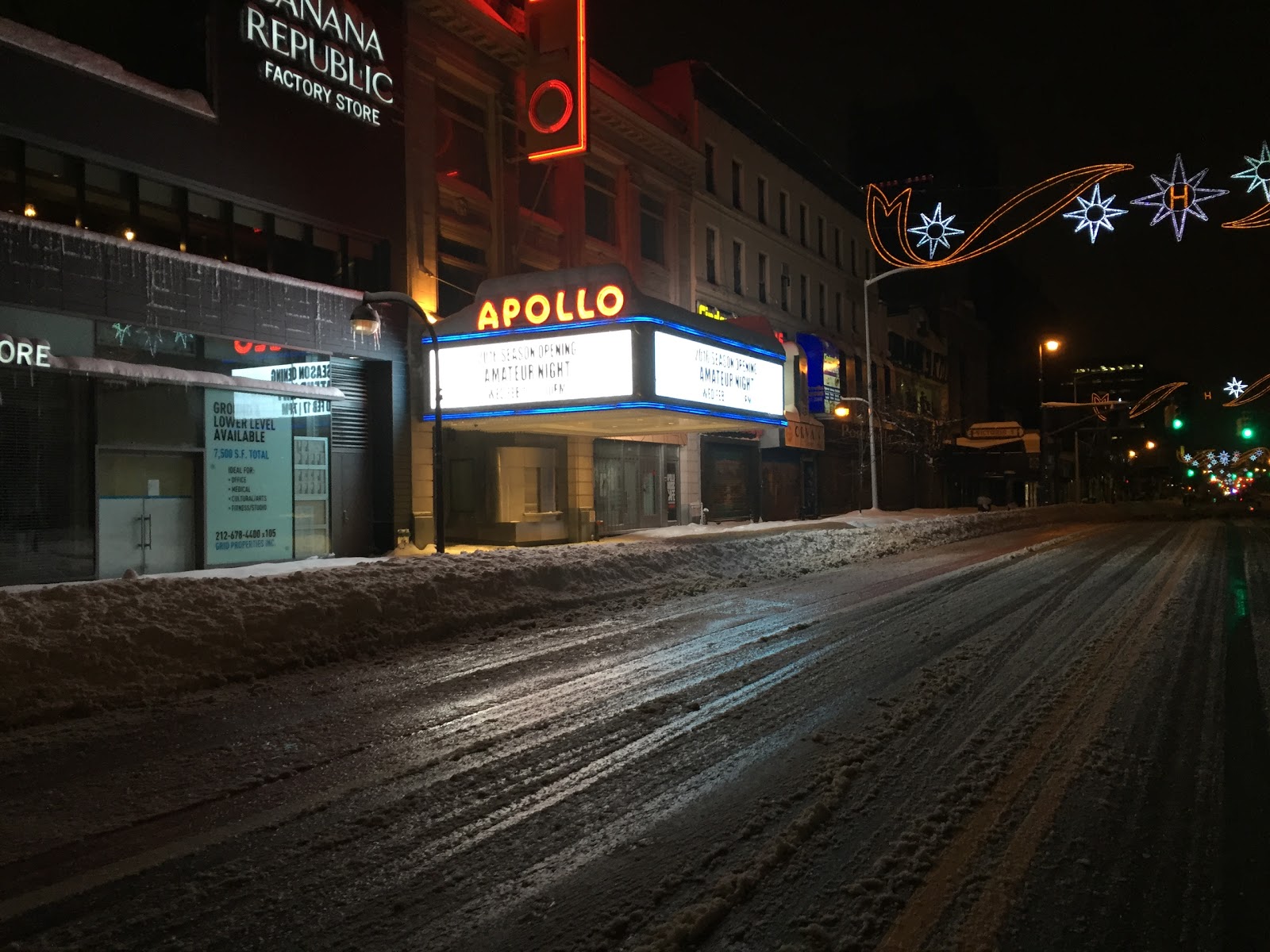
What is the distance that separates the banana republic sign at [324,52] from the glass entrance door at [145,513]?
286 inches

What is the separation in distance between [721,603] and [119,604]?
7314 millimetres

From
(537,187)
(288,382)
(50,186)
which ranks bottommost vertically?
(288,382)

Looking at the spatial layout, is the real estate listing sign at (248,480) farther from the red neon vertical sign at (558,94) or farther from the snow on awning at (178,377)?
the red neon vertical sign at (558,94)

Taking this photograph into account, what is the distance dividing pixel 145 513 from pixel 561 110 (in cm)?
Result: 1323

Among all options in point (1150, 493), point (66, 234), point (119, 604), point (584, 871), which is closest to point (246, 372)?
point (66, 234)

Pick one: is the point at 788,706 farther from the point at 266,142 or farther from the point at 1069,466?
the point at 1069,466

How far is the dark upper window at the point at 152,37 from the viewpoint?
1468 cm

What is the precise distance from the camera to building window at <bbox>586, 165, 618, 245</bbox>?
26.3m

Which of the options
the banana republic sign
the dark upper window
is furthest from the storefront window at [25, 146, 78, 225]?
the banana republic sign

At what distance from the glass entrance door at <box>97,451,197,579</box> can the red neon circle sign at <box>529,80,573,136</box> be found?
→ 38.0 feet

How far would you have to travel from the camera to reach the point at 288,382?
17516mm

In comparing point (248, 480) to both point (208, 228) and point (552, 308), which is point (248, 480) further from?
point (552, 308)

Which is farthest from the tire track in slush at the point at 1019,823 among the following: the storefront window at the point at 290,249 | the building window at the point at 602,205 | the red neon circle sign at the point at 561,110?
the building window at the point at 602,205

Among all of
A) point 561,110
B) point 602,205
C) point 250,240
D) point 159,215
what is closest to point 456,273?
point 561,110
